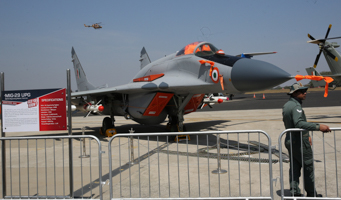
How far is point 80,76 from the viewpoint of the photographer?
55.5ft

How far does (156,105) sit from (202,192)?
612 centimetres

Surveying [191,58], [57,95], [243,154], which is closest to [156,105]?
[191,58]

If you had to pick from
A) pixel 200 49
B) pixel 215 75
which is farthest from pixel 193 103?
pixel 215 75

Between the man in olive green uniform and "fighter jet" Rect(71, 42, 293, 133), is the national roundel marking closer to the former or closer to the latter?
"fighter jet" Rect(71, 42, 293, 133)

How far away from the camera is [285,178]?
5414mm

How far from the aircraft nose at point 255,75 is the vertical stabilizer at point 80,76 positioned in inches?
408

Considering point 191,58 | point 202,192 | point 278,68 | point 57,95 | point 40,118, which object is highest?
point 191,58

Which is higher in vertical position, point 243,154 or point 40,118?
point 40,118

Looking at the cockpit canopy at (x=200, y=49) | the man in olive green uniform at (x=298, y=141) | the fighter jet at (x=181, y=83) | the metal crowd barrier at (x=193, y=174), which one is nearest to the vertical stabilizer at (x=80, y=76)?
the fighter jet at (x=181, y=83)

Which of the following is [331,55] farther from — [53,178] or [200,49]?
[53,178]

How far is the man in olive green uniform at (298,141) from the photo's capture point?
4.23 meters

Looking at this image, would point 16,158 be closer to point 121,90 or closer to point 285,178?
point 121,90

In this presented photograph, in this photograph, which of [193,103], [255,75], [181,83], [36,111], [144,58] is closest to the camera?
[36,111]

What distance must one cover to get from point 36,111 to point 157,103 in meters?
5.93
